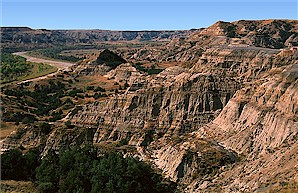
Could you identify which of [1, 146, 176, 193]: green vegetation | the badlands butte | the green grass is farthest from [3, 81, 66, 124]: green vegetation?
[1, 146, 176, 193]: green vegetation

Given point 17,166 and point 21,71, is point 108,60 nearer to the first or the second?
point 21,71

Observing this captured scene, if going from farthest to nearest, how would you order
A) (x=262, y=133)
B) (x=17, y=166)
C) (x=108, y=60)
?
(x=108, y=60) → (x=17, y=166) → (x=262, y=133)

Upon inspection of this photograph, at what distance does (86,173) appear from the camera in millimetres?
42719

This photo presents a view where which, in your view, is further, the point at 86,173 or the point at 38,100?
the point at 38,100

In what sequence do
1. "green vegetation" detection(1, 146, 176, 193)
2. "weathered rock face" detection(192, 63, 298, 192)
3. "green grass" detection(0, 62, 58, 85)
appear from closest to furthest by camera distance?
1. "weathered rock face" detection(192, 63, 298, 192)
2. "green vegetation" detection(1, 146, 176, 193)
3. "green grass" detection(0, 62, 58, 85)

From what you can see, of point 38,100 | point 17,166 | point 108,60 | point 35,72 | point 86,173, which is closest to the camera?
point 86,173

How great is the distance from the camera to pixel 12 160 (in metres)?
47.9

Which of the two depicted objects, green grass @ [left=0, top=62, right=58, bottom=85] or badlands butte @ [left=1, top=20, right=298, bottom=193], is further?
green grass @ [left=0, top=62, right=58, bottom=85]

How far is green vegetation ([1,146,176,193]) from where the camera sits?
40375 millimetres

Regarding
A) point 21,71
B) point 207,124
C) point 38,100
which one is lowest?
point 38,100

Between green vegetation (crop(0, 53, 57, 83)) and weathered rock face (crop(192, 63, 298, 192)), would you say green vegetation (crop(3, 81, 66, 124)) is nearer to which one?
green vegetation (crop(0, 53, 57, 83))

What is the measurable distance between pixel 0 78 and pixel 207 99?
100849 millimetres

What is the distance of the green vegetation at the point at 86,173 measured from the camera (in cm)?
4038

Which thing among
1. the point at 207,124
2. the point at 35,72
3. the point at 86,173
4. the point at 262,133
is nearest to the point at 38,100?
the point at 35,72
